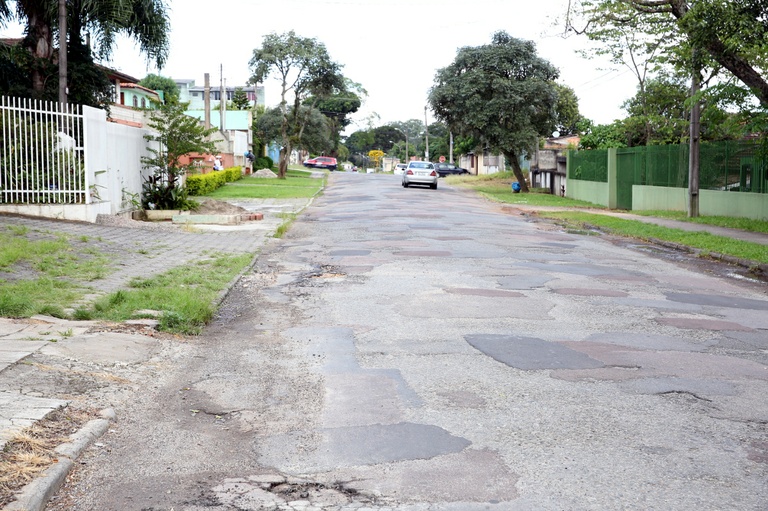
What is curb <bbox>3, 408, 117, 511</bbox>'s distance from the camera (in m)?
3.85

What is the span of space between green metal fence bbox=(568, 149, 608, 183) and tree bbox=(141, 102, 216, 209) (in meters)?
17.3

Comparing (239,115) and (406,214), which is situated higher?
(239,115)

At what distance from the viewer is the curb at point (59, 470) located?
3.85 meters

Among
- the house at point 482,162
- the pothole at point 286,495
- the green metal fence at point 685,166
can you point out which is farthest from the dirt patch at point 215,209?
the house at point 482,162

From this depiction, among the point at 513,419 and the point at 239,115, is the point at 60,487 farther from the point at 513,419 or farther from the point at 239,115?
the point at 239,115

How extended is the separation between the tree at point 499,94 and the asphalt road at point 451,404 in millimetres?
31531

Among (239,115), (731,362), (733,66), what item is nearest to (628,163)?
(733,66)

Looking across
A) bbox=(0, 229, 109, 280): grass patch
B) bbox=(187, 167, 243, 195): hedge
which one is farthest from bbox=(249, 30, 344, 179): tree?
bbox=(0, 229, 109, 280): grass patch

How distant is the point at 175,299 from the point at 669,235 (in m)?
13.0

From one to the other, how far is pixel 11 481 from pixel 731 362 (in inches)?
224

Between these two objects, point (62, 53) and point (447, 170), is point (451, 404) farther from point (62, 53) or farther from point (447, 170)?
point (447, 170)

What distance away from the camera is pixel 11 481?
4023mm

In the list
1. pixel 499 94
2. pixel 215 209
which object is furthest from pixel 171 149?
pixel 499 94

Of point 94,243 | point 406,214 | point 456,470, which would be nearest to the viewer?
point 456,470
